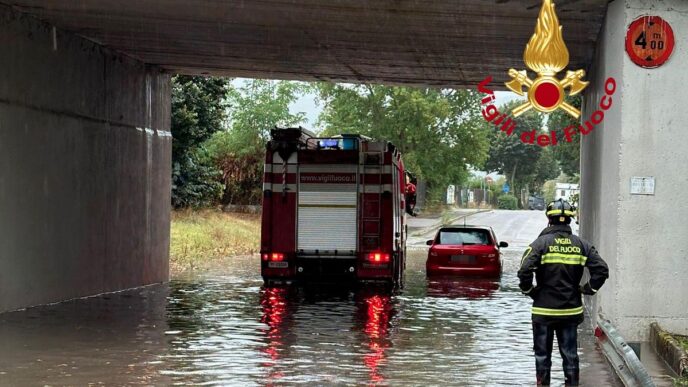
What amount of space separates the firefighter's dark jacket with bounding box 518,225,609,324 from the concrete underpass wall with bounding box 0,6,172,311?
9356mm

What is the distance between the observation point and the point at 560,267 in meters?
9.77

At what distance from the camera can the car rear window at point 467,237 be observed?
25.9m

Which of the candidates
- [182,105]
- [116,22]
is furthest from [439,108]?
[116,22]

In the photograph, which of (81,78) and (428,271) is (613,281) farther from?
(428,271)

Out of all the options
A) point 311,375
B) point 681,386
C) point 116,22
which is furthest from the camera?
point 116,22

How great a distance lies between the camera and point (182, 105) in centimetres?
4059

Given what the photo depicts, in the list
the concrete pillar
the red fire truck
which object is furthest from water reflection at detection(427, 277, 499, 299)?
the concrete pillar

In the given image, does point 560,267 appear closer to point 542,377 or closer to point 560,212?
point 560,212

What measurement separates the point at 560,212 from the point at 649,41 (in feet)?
14.7

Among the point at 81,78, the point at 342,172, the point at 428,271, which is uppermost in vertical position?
the point at 81,78

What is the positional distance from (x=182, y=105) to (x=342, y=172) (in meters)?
20.2

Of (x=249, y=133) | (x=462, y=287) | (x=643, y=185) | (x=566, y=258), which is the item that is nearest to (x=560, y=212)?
(x=566, y=258)

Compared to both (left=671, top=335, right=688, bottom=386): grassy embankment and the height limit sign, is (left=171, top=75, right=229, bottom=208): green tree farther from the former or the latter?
(left=671, top=335, right=688, bottom=386): grassy embankment

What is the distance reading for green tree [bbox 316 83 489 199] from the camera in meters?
59.9
